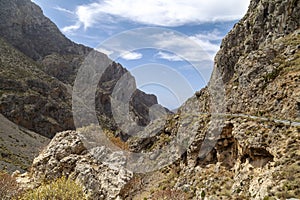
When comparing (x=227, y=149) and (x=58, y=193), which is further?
(x=227, y=149)

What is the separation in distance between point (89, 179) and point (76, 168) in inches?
102

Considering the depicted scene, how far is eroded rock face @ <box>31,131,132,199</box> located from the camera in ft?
91.1

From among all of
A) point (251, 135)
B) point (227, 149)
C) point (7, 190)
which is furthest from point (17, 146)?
point (251, 135)

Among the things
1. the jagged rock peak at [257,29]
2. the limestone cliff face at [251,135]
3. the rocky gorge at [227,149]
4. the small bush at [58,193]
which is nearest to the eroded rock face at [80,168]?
the rocky gorge at [227,149]

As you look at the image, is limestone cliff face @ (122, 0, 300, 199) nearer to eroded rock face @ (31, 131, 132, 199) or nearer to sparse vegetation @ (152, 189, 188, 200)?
sparse vegetation @ (152, 189, 188, 200)

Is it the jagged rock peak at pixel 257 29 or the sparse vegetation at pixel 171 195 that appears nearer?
the sparse vegetation at pixel 171 195

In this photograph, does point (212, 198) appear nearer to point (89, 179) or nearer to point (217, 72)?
point (89, 179)

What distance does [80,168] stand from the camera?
29.8 metres

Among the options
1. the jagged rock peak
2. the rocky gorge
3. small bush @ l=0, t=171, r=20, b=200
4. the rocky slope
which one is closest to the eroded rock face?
the rocky gorge

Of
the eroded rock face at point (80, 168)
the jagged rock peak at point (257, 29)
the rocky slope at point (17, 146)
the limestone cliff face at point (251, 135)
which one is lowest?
the rocky slope at point (17, 146)

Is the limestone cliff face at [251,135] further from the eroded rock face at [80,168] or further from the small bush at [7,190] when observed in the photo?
the small bush at [7,190]

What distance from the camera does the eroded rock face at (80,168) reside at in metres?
27.8

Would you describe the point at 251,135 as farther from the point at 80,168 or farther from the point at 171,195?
the point at 80,168

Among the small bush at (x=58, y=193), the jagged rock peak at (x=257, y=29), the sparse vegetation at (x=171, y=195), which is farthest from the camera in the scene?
the jagged rock peak at (x=257, y=29)
